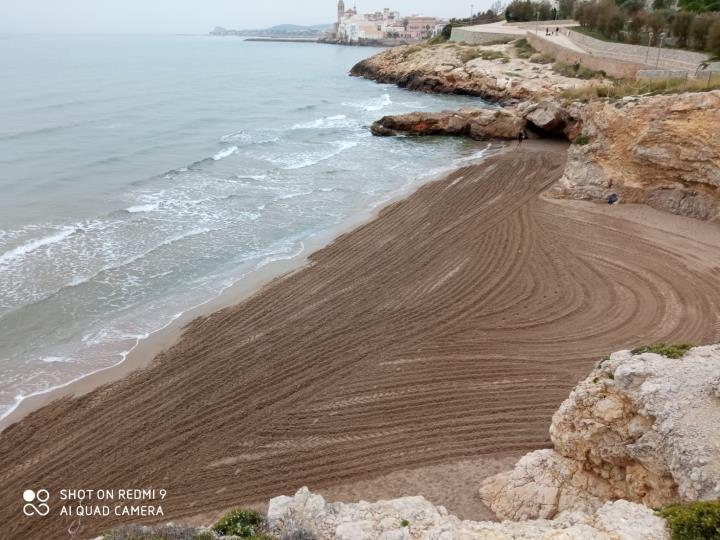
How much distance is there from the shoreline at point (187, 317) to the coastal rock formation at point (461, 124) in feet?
45.3

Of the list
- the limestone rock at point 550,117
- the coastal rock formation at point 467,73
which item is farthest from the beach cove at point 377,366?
the coastal rock formation at point 467,73

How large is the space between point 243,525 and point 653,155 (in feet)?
60.8

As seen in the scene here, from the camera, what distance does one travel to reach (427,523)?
18.4ft

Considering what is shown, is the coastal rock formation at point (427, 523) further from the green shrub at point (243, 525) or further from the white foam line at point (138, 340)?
the white foam line at point (138, 340)

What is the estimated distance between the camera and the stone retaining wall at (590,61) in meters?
38.8

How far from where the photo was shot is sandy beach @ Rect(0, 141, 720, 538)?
8.84 m

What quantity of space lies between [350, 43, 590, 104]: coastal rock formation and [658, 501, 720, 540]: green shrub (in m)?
38.9

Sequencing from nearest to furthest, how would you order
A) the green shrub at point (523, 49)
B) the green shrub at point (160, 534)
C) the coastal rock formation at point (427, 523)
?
the coastal rock formation at point (427, 523), the green shrub at point (160, 534), the green shrub at point (523, 49)

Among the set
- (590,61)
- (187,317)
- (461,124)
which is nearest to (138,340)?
(187,317)

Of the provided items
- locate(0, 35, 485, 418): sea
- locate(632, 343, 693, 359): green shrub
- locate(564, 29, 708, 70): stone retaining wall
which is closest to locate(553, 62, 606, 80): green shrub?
locate(564, 29, 708, 70): stone retaining wall

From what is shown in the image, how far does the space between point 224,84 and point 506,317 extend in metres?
57.0

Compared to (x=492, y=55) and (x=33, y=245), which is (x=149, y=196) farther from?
(x=492, y=55)

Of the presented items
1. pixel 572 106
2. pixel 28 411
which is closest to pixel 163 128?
pixel 572 106

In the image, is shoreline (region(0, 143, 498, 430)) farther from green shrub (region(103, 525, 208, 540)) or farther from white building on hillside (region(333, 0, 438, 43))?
white building on hillside (region(333, 0, 438, 43))
